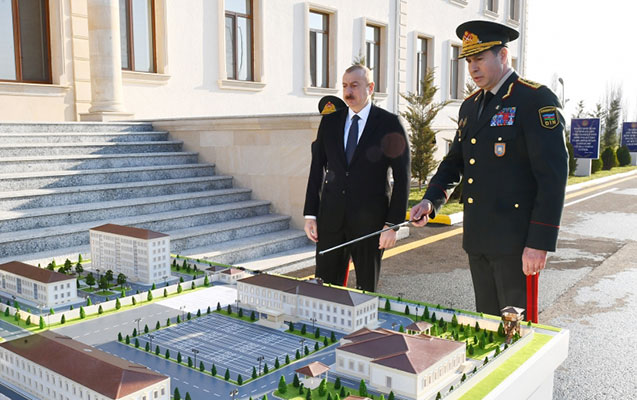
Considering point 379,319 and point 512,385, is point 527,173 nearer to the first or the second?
point 379,319

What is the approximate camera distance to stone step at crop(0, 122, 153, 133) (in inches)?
357

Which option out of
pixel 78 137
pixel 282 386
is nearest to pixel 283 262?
pixel 78 137

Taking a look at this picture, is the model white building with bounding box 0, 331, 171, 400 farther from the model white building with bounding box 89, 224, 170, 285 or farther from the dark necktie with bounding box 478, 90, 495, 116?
the dark necktie with bounding box 478, 90, 495, 116

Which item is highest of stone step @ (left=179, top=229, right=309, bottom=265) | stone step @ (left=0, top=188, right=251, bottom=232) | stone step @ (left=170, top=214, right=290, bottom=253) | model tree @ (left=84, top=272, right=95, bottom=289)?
model tree @ (left=84, top=272, right=95, bottom=289)

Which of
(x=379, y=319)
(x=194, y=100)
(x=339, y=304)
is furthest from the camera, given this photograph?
(x=194, y=100)

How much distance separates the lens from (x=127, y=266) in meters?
3.14

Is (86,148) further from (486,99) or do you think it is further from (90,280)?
(486,99)

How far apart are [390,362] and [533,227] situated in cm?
145

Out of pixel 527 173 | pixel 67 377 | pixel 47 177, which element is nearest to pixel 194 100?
pixel 47 177

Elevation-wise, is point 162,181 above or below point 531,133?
below

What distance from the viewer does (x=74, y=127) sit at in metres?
9.76

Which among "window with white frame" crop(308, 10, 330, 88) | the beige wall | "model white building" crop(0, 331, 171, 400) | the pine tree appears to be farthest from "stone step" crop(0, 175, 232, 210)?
"window with white frame" crop(308, 10, 330, 88)

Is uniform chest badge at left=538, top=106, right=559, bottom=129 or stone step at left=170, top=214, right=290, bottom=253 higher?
uniform chest badge at left=538, top=106, right=559, bottom=129

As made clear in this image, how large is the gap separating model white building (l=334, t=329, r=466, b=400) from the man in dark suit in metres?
2.00
